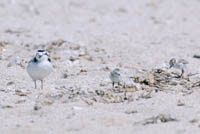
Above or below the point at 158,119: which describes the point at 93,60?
above

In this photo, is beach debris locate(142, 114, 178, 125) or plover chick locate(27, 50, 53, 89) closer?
beach debris locate(142, 114, 178, 125)

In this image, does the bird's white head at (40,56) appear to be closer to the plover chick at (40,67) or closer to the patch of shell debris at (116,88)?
the plover chick at (40,67)

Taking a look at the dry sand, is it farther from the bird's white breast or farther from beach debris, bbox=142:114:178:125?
the bird's white breast

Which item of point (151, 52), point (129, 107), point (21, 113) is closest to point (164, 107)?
point (129, 107)

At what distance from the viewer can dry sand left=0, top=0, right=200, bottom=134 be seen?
702 cm

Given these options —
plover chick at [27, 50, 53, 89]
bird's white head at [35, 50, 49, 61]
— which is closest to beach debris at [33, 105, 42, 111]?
plover chick at [27, 50, 53, 89]

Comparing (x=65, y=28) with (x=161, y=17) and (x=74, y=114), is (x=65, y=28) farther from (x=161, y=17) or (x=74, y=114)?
(x=74, y=114)

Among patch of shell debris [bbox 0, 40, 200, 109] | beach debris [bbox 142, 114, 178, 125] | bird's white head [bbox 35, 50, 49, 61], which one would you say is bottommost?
beach debris [bbox 142, 114, 178, 125]

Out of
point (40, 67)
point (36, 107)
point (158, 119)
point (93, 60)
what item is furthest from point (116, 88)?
point (93, 60)

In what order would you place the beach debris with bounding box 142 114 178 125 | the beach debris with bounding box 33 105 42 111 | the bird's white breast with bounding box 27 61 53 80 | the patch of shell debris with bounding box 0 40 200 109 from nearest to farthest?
the beach debris with bounding box 142 114 178 125
the beach debris with bounding box 33 105 42 111
the patch of shell debris with bounding box 0 40 200 109
the bird's white breast with bounding box 27 61 53 80

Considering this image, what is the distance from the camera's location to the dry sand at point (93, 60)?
7020 mm

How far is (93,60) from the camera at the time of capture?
10773 millimetres

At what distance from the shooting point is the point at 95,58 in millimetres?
10945

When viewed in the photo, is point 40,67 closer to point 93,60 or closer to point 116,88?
point 116,88
